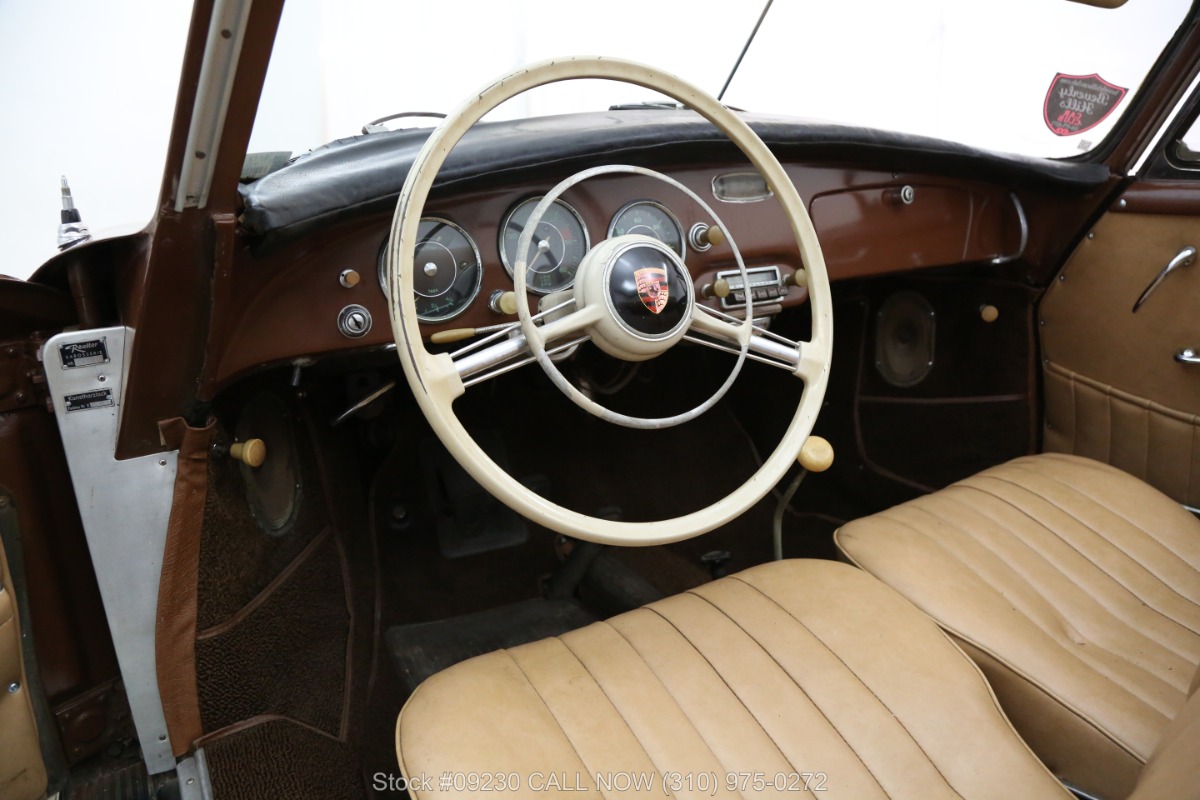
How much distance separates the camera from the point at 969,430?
199 cm

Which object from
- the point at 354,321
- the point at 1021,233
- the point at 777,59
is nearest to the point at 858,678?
the point at 354,321

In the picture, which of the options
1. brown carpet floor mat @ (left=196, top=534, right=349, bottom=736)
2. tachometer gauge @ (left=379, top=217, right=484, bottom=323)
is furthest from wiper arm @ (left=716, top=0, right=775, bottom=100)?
brown carpet floor mat @ (left=196, top=534, right=349, bottom=736)

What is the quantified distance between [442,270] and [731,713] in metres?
0.73

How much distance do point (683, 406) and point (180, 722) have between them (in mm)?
1551

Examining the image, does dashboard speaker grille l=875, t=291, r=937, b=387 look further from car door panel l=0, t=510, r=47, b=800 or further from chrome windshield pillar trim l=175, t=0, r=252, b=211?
car door panel l=0, t=510, r=47, b=800

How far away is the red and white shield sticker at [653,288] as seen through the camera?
945mm

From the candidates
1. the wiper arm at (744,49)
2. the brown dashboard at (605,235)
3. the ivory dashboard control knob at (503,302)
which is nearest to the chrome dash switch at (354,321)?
the brown dashboard at (605,235)

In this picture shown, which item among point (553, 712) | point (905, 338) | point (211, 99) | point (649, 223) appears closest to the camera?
point (211, 99)

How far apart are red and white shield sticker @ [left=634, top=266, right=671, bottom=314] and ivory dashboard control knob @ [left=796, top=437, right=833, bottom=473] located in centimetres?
33

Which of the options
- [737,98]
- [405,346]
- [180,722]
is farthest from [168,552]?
[737,98]

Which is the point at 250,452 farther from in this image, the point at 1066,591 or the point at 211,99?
the point at 1066,591

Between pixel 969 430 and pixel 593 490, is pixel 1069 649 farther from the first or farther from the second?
pixel 593 490

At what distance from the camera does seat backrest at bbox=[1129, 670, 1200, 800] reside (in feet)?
1.65

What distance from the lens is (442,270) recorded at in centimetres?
113
